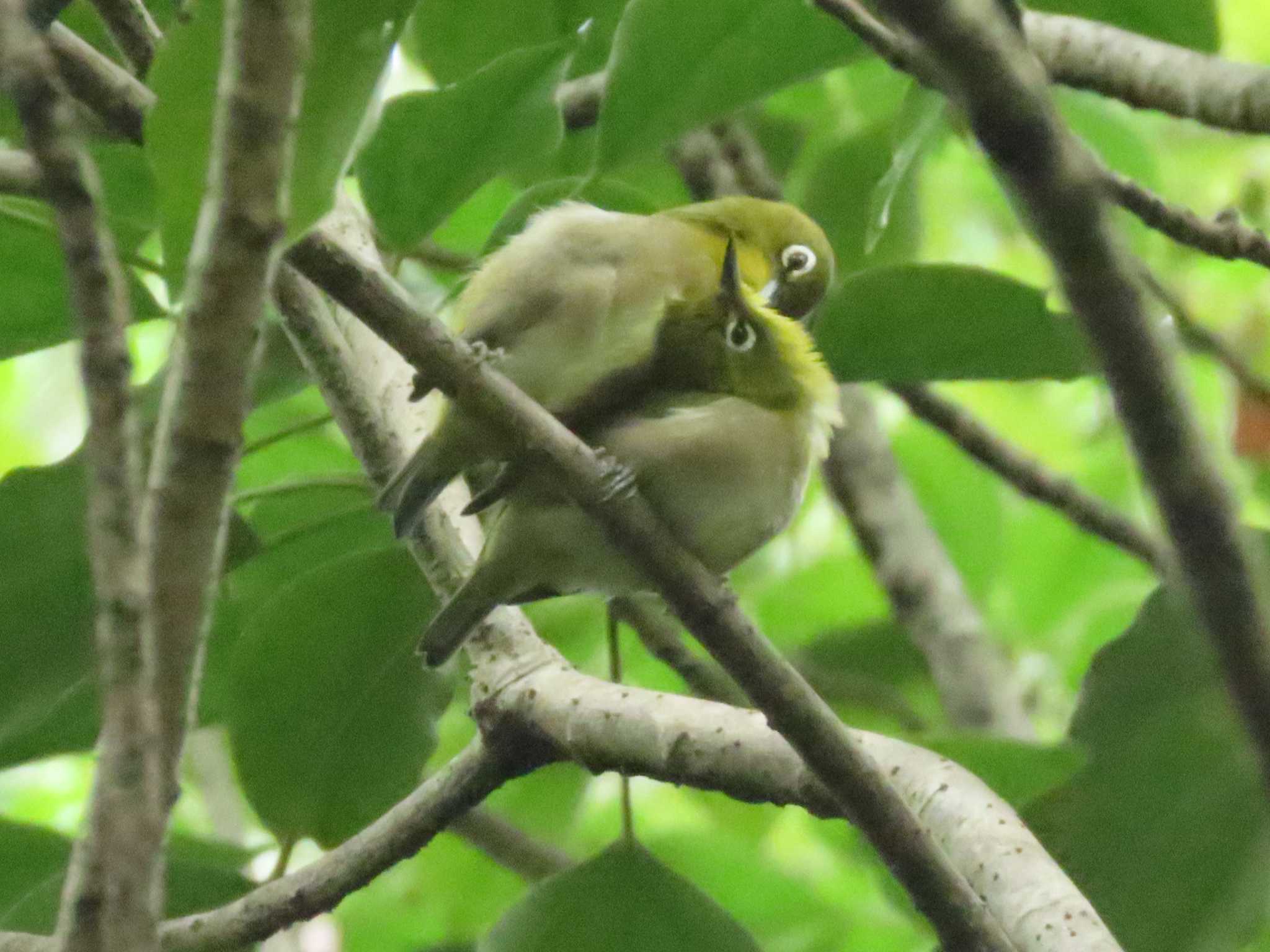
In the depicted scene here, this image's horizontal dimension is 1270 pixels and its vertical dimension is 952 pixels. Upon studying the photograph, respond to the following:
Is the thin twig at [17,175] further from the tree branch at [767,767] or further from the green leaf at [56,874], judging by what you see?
the green leaf at [56,874]

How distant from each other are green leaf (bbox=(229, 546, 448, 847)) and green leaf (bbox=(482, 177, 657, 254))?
0.51m

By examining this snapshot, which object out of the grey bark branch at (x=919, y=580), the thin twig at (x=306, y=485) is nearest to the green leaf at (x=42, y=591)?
the thin twig at (x=306, y=485)

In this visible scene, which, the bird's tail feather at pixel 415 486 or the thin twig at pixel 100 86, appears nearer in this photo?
the thin twig at pixel 100 86

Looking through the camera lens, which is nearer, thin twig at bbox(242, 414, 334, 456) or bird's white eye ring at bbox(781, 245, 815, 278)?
thin twig at bbox(242, 414, 334, 456)

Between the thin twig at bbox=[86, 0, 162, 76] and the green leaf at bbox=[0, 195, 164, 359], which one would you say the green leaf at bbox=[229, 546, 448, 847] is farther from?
the thin twig at bbox=[86, 0, 162, 76]

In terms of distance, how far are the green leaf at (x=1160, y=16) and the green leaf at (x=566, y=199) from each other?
0.65 m

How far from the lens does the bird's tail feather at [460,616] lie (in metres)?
2.00

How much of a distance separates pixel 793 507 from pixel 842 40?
588mm

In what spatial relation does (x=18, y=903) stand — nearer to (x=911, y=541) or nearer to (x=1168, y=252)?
(x=911, y=541)

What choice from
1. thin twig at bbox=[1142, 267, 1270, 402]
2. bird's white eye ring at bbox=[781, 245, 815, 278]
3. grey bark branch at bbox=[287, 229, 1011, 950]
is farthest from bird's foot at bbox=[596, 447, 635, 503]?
thin twig at bbox=[1142, 267, 1270, 402]

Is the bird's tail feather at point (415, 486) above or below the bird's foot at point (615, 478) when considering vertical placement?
above

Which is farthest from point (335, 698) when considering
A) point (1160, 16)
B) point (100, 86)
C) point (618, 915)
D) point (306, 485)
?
point (1160, 16)

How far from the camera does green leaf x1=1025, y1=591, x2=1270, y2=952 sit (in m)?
1.83

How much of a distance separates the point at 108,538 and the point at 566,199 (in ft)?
4.99
